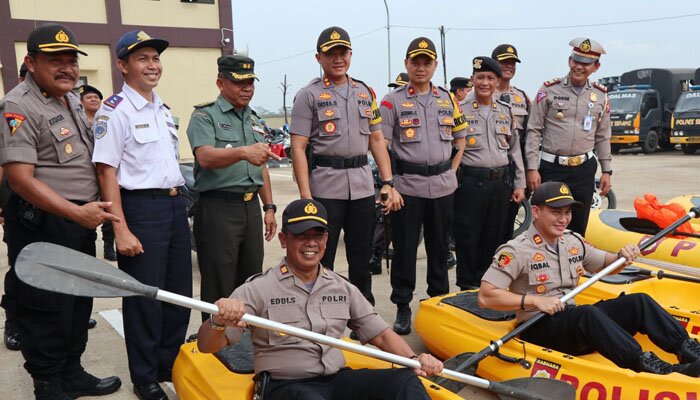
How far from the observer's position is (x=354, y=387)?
2713 millimetres

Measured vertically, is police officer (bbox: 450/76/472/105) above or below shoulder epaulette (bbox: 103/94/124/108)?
above

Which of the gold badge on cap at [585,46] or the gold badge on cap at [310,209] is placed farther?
the gold badge on cap at [585,46]

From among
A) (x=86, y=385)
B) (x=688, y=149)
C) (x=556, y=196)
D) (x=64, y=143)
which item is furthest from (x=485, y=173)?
(x=688, y=149)

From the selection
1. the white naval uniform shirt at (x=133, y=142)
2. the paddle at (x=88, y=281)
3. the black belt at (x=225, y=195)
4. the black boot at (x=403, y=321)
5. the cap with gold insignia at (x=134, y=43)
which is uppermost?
the cap with gold insignia at (x=134, y=43)

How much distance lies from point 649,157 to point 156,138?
1865 centimetres

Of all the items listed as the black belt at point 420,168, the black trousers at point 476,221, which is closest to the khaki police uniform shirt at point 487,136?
the black trousers at point 476,221

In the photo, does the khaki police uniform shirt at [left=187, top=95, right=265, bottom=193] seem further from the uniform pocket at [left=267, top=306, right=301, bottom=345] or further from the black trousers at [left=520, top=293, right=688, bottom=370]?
the black trousers at [left=520, top=293, right=688, bottom=370]

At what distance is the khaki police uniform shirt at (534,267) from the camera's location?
3461 mm

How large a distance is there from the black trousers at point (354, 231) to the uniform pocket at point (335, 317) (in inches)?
52.4

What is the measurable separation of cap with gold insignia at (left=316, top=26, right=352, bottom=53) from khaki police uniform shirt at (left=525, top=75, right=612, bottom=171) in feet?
6.57

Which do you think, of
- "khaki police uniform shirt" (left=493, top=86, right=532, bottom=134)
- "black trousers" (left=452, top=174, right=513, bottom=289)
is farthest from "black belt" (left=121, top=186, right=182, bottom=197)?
"khaki police uniform shirt" (left=493, top=86, right=532, bottom=134)

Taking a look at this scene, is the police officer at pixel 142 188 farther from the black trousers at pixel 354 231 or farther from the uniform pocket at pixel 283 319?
the black trousers at pixel 354 231

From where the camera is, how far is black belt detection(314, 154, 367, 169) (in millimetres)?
4176

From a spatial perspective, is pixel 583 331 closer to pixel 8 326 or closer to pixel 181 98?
pixel 8 326
